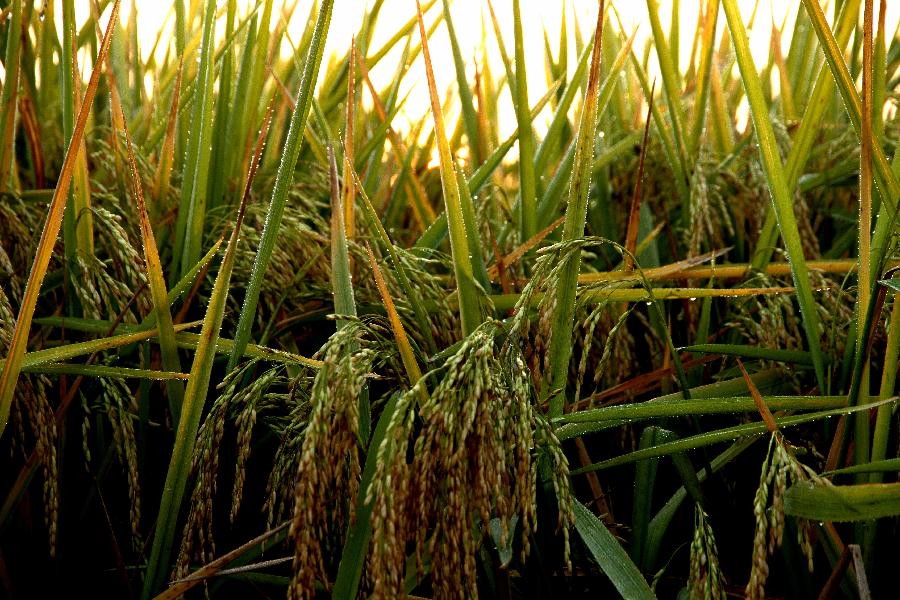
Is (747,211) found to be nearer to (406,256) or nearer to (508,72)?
(508,72)

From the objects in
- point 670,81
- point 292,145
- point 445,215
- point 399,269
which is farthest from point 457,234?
point 670,81

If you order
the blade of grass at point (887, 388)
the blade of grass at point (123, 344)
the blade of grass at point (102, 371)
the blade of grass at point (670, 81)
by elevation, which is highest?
the blade of grass at point (670, 81)

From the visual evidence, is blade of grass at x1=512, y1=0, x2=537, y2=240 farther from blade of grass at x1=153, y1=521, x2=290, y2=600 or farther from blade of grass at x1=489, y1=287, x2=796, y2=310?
blade of grass at x1=153, y1=521, x2=290, y2=600

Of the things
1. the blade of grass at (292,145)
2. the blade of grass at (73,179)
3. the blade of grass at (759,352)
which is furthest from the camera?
the blade of grass at (73,179)

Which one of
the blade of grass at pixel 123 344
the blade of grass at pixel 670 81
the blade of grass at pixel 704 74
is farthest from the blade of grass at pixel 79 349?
the blade of grass at pixel 704 74

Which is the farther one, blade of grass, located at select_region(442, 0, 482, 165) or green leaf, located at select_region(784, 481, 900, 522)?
blade of grass, located at select_region(442, 0, 482, 165)

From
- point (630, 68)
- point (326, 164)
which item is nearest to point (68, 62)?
point (326, 164)

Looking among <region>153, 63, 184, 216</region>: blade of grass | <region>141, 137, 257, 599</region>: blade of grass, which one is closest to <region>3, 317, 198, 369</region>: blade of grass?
<region>141, 137, 257, 599</region>: blade of grass

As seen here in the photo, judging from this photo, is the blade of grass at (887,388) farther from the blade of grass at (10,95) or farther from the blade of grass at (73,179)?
the blade of grass at (10,95)
